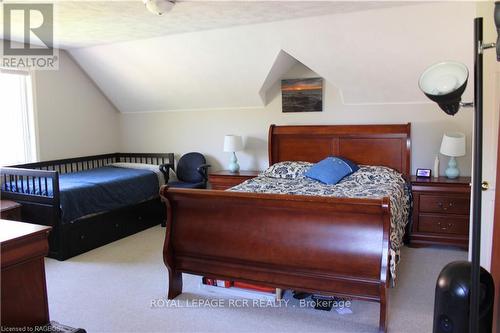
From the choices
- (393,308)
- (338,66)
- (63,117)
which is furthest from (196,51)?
(393,308)

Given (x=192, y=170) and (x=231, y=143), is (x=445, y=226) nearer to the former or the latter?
(x=231, y=143)

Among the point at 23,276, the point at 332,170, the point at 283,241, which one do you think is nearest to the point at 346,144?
the point at 332,170

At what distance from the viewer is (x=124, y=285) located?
319cm

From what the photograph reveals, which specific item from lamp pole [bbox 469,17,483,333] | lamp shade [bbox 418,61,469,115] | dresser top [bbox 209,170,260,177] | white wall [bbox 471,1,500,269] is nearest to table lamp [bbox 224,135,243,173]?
dresser top [bbox 209,170,260,177]

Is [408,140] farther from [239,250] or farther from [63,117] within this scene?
[63,117]

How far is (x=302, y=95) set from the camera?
15.6 ft

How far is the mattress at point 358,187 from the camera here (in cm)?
344

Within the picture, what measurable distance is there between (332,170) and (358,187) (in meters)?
0.39

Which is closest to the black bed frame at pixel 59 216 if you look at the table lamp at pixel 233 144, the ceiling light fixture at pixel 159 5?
the table lamp at pixel 233 144

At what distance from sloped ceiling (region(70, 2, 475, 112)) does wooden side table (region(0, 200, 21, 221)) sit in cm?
206

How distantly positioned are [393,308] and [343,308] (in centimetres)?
35

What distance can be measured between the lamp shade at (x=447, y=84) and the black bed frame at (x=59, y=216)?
3278 millimetres

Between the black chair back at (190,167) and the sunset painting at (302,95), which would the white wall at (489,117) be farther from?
the black chair back at (190,167)

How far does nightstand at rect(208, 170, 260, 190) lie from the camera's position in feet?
15.5
